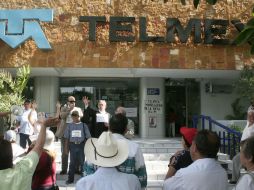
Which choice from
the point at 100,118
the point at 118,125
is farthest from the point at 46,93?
the point at 118,125

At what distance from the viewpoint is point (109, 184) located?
2.83 m

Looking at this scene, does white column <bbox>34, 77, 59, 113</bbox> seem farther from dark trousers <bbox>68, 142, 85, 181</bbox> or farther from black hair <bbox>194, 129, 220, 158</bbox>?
black hair <bbox>194, 129, 220, 158</bbox>

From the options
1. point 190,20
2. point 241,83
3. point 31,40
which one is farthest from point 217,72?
point 31,40

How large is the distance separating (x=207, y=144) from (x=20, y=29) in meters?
11.3

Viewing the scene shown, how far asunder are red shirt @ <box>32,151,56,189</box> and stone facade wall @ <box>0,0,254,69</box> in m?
9.57

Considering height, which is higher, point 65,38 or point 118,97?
point 65,38

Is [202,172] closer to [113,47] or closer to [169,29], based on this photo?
[113,47]

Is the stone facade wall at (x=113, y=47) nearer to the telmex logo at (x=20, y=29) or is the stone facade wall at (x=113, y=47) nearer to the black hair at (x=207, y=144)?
the telmex logo at (x=20, y=29)

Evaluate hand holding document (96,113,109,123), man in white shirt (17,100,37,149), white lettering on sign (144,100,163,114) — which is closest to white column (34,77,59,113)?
white lettering on sign (144,100,163,114)

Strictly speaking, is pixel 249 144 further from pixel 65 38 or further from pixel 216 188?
pixel 65 38

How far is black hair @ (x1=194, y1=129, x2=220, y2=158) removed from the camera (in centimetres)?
306

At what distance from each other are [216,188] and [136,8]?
11.4 meters

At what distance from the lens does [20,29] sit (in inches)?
520

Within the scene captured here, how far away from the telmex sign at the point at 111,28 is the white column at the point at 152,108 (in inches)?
108
